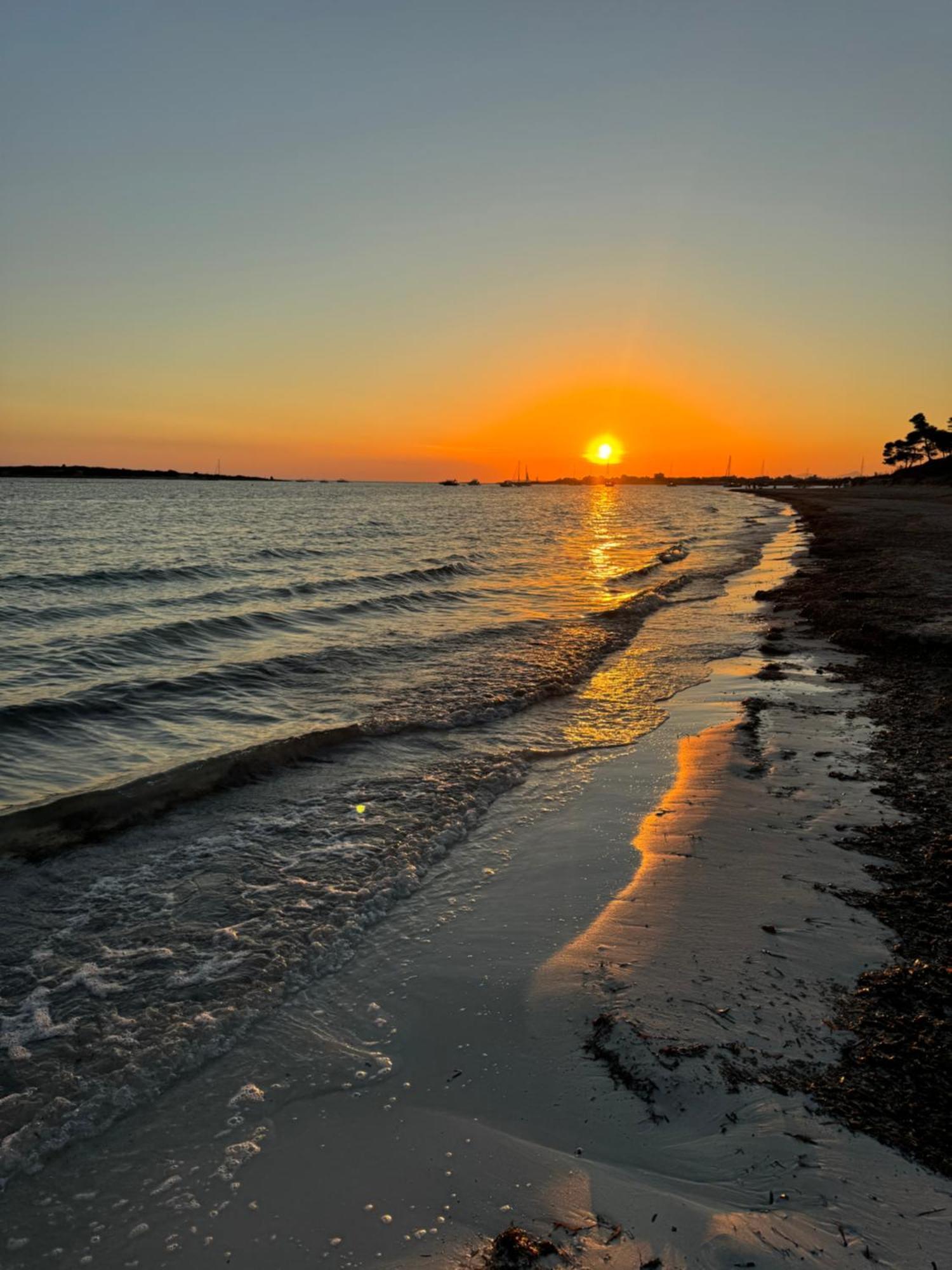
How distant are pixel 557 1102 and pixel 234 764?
22.5ft

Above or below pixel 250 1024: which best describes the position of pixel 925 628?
above

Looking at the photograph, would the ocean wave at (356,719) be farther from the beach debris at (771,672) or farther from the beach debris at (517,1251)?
the beach debris at (517,1251)

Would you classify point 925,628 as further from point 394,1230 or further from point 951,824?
point 394,1230

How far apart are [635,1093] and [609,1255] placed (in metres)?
0.98

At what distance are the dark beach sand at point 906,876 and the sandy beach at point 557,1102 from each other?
0.12 metres

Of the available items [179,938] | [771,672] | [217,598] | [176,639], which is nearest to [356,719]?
[179,938]

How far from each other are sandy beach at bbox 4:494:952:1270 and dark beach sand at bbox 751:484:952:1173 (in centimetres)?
12

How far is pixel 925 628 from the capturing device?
14.5m

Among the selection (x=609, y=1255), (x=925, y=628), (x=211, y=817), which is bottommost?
(x=211, y=817)

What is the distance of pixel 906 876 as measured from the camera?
5750mm

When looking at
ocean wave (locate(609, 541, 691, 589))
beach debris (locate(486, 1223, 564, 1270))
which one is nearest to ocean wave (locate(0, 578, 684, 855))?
beach debris (locate(486, 1223, 564, 1270))

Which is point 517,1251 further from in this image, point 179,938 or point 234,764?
point 234,764

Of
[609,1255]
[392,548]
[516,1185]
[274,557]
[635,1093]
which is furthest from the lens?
[392,548]

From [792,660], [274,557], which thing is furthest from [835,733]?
[274,557]
